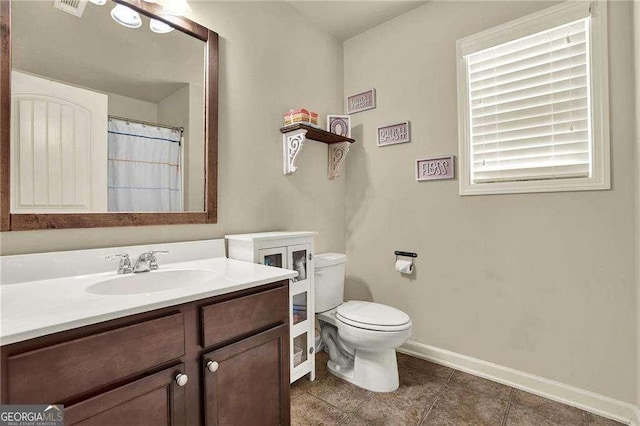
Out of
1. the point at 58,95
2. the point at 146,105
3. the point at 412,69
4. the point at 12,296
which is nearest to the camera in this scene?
the point at 12,296

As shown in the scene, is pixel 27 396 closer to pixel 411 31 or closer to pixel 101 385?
pixel 101 385

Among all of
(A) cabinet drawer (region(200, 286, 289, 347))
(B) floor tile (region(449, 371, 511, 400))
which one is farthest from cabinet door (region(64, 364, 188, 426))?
(B) floor tile (region(449, 371, 511, 400))

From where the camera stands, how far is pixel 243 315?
110cm

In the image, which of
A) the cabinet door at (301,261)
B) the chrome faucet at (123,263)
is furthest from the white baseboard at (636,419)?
the chrome faucet at (123,263)

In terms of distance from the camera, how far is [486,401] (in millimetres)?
1723

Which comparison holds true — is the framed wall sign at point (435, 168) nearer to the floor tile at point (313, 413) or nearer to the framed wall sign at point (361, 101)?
the framed wall sign at point (361, 101)

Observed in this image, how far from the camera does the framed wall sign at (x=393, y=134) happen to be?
2.30 m

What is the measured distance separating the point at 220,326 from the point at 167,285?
45 cm

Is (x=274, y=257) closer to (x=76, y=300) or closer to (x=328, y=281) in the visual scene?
(x=328, y=281)

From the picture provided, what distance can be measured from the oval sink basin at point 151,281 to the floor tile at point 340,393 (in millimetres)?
1044

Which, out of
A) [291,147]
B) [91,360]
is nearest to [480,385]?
[291,147]

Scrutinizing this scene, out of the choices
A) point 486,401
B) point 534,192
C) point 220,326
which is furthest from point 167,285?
point 534,192

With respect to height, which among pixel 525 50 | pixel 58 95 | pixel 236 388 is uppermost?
pixel 525 50

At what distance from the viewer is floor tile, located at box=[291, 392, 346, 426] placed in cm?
155
